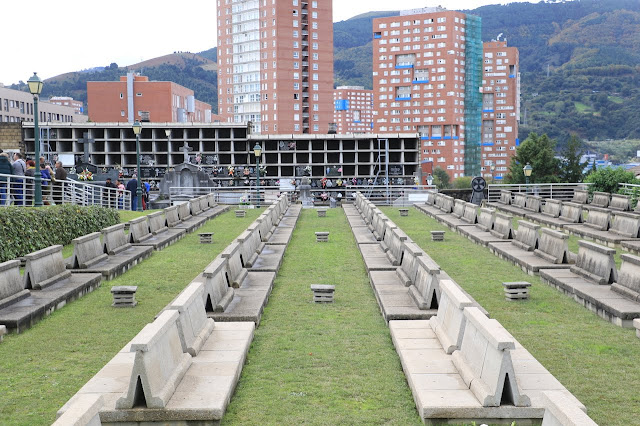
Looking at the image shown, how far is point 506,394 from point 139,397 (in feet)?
11.4

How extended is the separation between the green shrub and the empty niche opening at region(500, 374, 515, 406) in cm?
3364

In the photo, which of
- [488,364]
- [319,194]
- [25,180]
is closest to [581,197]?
[319,194]

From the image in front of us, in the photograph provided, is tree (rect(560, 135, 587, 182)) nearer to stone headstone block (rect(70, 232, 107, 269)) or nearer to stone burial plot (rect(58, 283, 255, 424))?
stone headstone block (rect(70, 232, 107, 269))

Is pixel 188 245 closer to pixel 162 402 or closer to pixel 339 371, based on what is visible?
pixel 339 371

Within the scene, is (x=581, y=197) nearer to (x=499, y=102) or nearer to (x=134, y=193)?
(x=134, y=193)

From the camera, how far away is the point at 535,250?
1802 centimetres

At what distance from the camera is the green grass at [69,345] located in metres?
7.61

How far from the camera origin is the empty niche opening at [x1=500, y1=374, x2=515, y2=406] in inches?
264

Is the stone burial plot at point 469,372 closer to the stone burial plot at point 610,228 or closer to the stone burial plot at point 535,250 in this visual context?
the stone burial plot at point 535,250

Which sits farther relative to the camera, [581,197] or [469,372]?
[581,197]

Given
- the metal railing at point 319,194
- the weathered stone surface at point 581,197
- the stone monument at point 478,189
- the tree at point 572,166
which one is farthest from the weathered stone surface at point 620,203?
the tree at point 572,166

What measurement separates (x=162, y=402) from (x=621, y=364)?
18.4ft

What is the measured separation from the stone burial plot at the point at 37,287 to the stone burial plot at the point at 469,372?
19.2 feet

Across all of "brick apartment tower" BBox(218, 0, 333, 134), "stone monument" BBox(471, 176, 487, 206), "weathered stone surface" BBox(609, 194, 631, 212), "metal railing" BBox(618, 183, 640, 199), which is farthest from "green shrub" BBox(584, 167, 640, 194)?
"brick apartment tower" BBox(218, 0, 333, 134)
